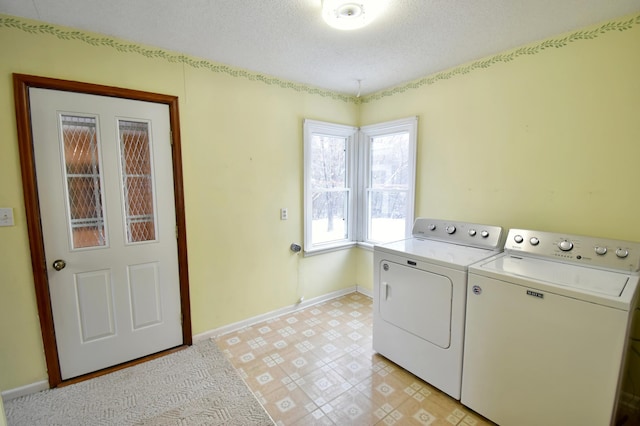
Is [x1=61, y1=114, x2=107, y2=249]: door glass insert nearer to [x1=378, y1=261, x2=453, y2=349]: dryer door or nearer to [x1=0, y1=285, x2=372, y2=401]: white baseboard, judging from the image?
[x1=0, y1=285, x2=372, y2=401]: white baseboard

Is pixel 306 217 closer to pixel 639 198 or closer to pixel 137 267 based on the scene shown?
pixel 137 267

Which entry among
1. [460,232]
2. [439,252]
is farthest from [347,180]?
[439,252]

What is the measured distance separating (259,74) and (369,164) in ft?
5.03

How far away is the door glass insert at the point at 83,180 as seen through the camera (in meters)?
1.98

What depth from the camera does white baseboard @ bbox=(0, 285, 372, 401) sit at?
6.32 ft

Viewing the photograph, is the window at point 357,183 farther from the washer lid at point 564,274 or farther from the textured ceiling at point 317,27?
the washer lid at point 564,274

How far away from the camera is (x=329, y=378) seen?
214cm

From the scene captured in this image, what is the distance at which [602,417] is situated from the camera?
4.49 ft

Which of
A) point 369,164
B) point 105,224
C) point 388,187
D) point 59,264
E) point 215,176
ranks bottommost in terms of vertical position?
Result: point 59,264

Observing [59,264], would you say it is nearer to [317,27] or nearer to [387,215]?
[317,27]

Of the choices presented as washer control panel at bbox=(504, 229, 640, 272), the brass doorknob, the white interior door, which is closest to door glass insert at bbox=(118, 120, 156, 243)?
the white interior door

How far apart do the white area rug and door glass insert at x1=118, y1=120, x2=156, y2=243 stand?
1.00 metres

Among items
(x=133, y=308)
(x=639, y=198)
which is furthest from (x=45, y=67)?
(x=639, y=198)

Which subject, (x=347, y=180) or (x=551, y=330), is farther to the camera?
(x=347, y=180)
